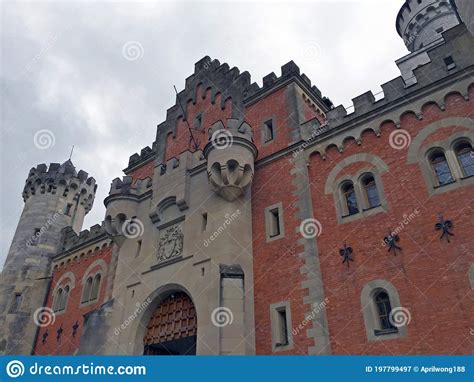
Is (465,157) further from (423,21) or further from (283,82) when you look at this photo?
(423,21)

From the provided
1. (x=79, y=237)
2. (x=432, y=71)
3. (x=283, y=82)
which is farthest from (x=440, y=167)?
(x=79, y=237)

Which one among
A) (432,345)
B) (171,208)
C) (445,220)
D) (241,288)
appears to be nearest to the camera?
(432,345)

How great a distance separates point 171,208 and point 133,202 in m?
2.86

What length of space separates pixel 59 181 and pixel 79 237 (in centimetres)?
683

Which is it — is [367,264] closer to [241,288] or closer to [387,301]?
[387,301]

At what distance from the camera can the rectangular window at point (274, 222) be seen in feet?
47.9

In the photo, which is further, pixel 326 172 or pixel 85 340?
pixel 85 340

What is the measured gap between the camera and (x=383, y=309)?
1122cm

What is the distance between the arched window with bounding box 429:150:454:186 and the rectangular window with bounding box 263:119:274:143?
698cm

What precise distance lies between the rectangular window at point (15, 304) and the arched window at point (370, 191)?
24.8 m

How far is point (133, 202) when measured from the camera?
19.3 meters

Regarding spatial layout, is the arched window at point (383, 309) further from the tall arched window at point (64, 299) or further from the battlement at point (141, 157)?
the tall arched window at point (64, 299)

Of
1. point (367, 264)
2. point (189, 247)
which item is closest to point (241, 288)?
point (189, 247)

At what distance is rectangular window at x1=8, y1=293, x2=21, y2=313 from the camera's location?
2625 cm
